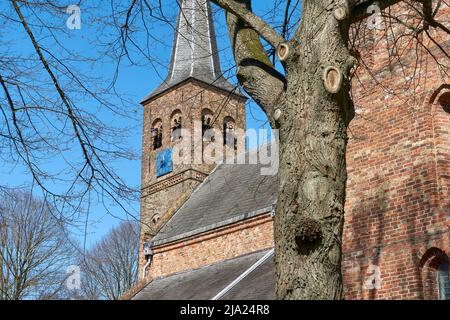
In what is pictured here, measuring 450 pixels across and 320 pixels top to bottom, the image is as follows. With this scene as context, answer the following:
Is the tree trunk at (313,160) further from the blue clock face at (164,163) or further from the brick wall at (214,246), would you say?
the blue clock face at (164,163)

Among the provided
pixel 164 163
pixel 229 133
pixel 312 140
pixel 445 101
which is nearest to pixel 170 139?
pixel 164 163

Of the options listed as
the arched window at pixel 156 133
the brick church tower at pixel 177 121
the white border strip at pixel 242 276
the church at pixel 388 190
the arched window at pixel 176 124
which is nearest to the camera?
the church at pixel 388 190

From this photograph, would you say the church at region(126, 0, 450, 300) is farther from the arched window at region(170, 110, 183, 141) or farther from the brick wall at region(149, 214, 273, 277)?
the arched window at region(170, 110, 183, 141)

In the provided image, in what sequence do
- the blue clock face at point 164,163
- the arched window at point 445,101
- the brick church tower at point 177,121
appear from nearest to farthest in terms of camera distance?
1. the arched window at point 445,101
2. the brick church tower at point 177,121
3. the blue clock face at point 164,163

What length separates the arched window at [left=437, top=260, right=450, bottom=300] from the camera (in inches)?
415

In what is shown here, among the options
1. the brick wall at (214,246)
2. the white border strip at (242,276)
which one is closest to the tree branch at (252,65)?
the white border strip at (242,276)

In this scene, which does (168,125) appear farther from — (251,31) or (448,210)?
(251,31)

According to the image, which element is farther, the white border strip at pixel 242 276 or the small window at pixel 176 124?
the small window at pixel 176 124

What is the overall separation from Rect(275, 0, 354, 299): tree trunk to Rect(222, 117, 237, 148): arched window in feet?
95.8

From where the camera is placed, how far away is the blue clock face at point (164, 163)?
110 ft

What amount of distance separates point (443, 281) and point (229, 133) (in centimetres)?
2492

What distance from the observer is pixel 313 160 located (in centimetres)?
506

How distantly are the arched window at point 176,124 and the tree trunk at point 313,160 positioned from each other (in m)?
28.8

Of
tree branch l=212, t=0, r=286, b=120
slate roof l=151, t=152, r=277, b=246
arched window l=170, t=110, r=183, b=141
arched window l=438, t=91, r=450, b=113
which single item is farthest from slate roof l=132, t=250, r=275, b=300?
arched window l=170, t=110, r=183, b=141
